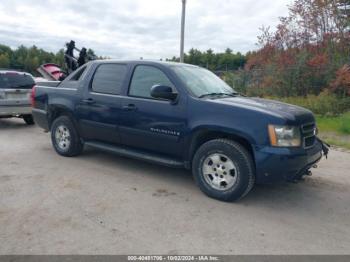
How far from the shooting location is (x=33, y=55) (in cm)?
5025

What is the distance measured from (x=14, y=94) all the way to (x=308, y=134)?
7.88m

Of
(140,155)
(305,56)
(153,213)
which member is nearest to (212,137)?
(140,155)

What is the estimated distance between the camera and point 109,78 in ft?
19.6

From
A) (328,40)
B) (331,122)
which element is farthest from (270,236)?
(328,40)

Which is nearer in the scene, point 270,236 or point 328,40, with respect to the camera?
point 270,236

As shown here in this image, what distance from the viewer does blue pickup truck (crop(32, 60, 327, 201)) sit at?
14.3ft

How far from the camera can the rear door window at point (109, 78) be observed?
19.0 ft

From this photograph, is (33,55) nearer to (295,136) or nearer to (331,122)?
(331,122)

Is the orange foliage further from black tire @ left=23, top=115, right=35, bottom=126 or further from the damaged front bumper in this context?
black tire @ left=23, top=115, right=35, bottom=126

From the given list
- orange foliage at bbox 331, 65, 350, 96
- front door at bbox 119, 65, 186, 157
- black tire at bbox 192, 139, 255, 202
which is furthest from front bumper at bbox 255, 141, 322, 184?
orange foliage at bbox 331, 65, 350, 96

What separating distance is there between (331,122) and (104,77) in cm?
678

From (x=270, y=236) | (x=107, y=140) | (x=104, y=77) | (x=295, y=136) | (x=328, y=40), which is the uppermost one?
(x=328, y=40)

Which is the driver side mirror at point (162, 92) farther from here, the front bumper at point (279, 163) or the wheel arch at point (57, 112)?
the wheel arch at point (57, 112)

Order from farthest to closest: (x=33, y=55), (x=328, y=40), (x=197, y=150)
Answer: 1. (x=33, y=55)
2. (x=328, y=40)
3. (x=197, y=150)
